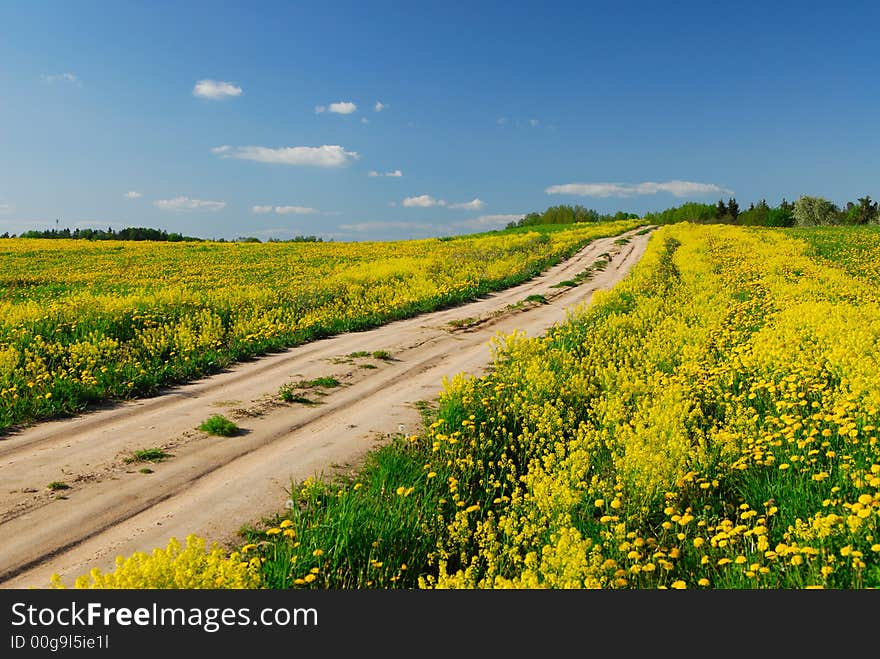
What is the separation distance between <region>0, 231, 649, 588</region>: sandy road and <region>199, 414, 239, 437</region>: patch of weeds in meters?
0.15

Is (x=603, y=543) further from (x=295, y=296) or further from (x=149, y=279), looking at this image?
(x=149, y=279)

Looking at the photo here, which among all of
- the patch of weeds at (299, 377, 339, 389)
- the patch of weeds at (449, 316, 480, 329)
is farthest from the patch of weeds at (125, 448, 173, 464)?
the patch of weeds at (449, 316, 480, 329)

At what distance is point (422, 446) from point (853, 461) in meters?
4.96

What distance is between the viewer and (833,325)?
10.6 meters

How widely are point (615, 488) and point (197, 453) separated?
5.45 meters

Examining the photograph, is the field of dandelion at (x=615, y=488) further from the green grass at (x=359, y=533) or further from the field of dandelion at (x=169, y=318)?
the field of dandelion at (x=169, y=318)

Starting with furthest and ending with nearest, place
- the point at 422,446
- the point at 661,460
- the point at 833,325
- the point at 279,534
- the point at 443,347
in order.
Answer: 1. the point at 443,347
2. the point at 833,325
3. the point at 422,446
4. the point at 661,460
5. the point at 279,534

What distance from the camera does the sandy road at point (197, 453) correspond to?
572 cm

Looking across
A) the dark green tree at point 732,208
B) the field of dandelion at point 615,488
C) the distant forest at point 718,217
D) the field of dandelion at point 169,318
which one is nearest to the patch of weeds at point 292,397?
the field of dandelion at point 615,488

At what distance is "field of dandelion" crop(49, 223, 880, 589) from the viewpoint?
457cm

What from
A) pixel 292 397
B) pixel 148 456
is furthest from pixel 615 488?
pixel 292 397

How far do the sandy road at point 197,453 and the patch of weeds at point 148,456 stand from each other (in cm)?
8

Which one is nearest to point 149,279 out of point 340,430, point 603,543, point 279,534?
point 340,430

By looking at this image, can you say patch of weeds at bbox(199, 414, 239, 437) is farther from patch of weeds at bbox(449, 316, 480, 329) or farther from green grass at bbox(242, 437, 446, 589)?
patch of weeds at bbox(449, 316, 480, 329)
